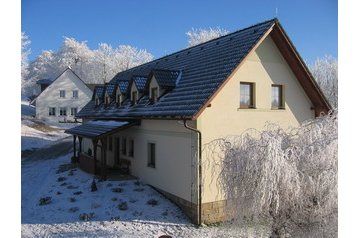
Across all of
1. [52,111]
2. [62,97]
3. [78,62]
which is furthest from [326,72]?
[78,62]

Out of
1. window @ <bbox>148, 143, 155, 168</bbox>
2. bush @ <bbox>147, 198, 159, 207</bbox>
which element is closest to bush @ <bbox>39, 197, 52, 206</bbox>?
bush @ <bbox>147, 198, 159, 207</bbox>

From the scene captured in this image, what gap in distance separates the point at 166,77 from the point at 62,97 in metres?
25.2

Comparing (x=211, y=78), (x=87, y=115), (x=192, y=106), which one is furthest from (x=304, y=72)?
(x=87, y=115)

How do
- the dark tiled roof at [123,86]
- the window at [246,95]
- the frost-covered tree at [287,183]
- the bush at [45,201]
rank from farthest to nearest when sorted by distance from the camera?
the dark tiled roof at [123,86] → the bush at [45,201] → the window at [246,95] → the frost-covered tree at [287,183]

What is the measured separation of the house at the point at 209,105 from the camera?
920 centimetres

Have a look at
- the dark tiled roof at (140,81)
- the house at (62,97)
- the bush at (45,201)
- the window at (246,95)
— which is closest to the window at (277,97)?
the window at (246,95)

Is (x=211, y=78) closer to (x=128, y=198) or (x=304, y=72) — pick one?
(x=304, y=72)

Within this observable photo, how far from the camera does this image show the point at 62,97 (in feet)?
112

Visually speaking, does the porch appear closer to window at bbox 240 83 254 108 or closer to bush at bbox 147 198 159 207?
bush at bbox 147 198 159 207

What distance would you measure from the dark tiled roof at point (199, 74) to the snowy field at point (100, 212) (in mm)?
2709

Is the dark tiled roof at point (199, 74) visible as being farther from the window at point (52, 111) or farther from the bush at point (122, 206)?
the window at point (52, 111)

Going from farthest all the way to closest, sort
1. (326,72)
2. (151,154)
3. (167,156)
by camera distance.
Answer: (326,72) < (151,154) < (167,156)

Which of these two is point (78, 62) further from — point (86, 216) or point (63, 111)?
point (86, 216)

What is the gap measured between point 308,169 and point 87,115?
581 inches
